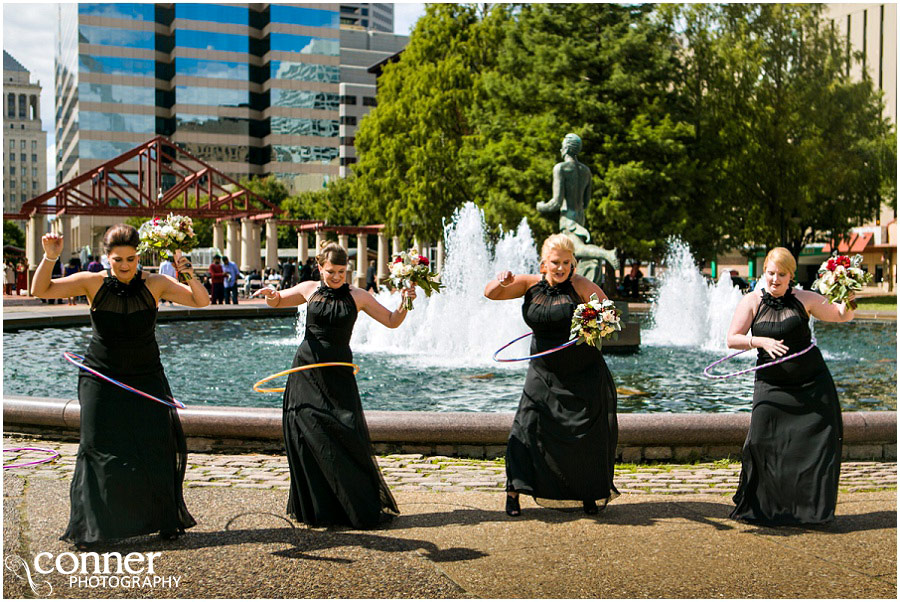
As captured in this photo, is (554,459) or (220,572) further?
(554,459)

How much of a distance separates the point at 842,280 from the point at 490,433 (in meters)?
3.06

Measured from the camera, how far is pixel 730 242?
38250mm

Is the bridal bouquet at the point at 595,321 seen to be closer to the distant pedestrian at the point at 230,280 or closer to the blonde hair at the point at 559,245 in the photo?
the blonde hair at the point at 559,245

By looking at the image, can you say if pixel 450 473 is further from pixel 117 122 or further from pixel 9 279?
pixel 117 122

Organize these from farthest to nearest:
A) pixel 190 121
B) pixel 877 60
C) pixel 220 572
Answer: pixel 190 121 → pixel 877 60 → pixel 220 572

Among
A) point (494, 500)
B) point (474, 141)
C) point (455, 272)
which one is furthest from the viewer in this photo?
point (474, 141)

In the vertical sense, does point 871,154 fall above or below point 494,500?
above

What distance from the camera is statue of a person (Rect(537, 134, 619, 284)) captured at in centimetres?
1561

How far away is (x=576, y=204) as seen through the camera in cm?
1577

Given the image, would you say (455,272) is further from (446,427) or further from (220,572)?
(220,572)

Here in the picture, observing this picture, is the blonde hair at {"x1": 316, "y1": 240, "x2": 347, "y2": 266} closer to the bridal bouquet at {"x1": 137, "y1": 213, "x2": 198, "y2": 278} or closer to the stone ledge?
the bridal bouquet at {"x1": 137, "y1": 213, "x2": 198, "y2": 278}

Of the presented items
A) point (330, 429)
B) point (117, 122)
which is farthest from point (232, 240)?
point (117, 122)

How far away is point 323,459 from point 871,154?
128 ft

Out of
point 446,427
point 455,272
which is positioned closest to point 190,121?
point 455,272
